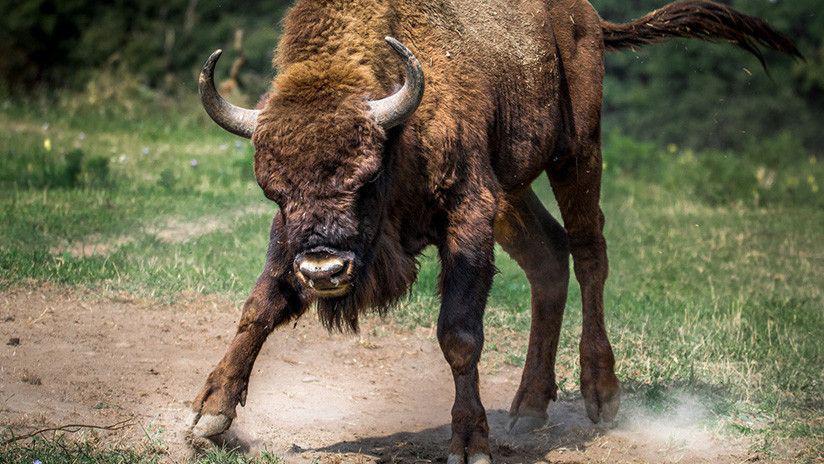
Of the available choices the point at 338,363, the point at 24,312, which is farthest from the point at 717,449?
the point at 24,312

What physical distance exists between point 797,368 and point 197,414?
3842 millimetres

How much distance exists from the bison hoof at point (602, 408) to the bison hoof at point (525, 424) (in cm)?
28

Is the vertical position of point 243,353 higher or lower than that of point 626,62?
higher

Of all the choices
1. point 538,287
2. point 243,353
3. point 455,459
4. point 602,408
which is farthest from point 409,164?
point 602,408

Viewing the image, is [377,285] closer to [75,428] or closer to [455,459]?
[455,459]

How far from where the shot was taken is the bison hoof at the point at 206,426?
4734mm

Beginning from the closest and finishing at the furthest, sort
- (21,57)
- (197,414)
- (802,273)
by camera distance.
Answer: (197,414), (802,273), (21,57)

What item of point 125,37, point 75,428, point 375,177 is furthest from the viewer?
point 125,37

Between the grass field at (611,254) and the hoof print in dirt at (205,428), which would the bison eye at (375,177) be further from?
the hoof print in dirt at (205,428)

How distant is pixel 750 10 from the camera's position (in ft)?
63.3

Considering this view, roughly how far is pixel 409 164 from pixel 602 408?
198 cm

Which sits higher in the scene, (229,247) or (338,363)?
(338,363)

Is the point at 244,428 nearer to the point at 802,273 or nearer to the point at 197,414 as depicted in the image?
the point at 197,414

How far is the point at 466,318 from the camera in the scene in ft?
16.1
